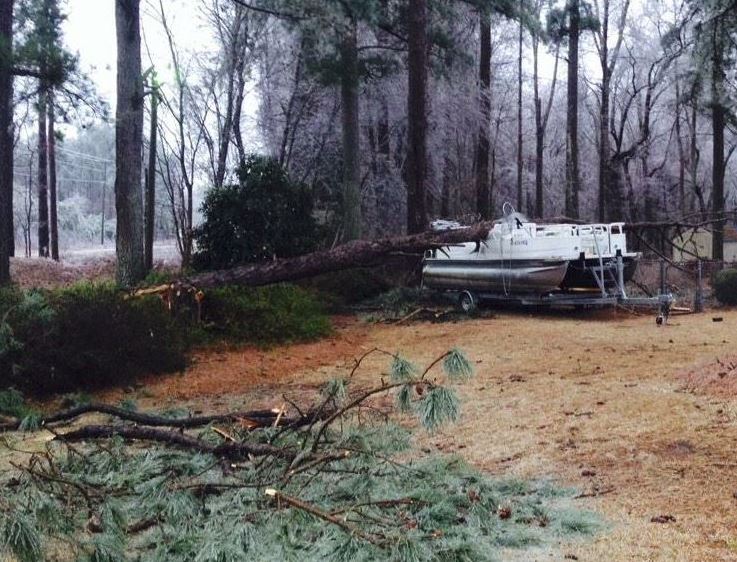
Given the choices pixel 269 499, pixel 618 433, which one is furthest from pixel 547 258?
pixel 269 499

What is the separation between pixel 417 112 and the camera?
49.5 ft

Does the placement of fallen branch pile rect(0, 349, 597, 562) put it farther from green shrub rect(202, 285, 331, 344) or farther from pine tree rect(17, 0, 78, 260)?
pine tree rect(17, 0, 78, 260)

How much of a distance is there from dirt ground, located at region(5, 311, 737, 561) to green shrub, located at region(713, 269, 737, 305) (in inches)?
150

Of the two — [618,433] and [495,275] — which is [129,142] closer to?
[495,275]

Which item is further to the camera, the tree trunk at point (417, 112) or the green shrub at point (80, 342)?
the tree trunk at point (417, 112)

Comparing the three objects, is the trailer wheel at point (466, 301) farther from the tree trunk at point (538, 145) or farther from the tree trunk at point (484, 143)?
the tree trunk at point (538, 145)

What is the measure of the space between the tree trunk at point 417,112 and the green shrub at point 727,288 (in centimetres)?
635

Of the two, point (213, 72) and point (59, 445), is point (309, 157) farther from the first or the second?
point (59, 445)

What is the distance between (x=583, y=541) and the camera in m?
3.00

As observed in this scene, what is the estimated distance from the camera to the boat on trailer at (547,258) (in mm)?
12977

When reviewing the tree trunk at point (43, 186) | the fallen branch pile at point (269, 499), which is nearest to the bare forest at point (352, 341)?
the fallen branch pile at point (269, 499)

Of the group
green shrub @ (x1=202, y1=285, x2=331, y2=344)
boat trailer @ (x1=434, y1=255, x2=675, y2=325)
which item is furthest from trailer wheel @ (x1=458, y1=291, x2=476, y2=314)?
green shrub @ (x1=202, y1=285, x2=331, y2=344)

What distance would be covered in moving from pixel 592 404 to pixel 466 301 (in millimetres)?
9063

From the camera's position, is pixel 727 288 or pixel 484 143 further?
pixel 484 143
